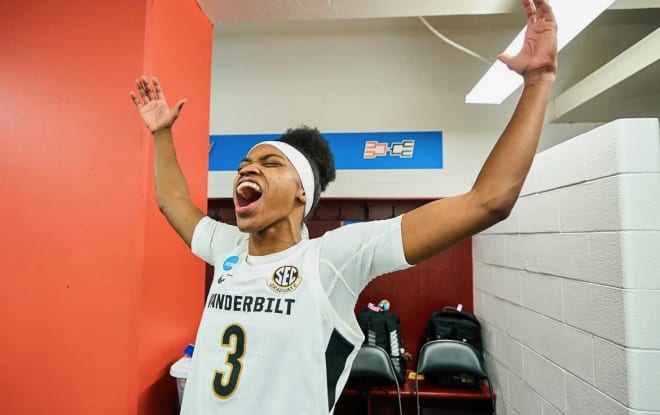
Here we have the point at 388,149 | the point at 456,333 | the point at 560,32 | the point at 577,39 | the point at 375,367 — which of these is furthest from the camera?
the point at 388,149

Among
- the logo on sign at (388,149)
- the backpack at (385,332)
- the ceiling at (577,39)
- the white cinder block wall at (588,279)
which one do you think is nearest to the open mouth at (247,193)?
the white cinder block wall at (588,279)

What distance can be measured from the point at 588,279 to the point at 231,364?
1.44 metres

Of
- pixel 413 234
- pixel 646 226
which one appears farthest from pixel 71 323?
pixel 646 226

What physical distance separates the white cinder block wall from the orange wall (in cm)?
177

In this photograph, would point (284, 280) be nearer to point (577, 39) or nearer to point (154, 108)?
point (154, 108)

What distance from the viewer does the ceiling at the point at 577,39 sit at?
1988 mm

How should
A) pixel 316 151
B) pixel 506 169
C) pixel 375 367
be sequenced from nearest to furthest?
pixel 506 169 → pixel 316 151 → pixel 375 367

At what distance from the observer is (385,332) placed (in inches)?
109

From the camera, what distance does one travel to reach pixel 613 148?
1393mm

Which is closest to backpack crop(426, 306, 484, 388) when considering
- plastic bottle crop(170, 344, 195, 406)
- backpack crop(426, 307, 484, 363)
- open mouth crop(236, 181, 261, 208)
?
backpack crop(426, 307, 484, 363)

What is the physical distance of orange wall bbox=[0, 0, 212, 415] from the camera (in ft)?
4.81

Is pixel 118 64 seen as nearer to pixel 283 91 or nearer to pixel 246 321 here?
pixel 246 321

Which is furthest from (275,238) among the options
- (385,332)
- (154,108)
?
(385,332)

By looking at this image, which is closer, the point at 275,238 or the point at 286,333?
the point at 286,333
